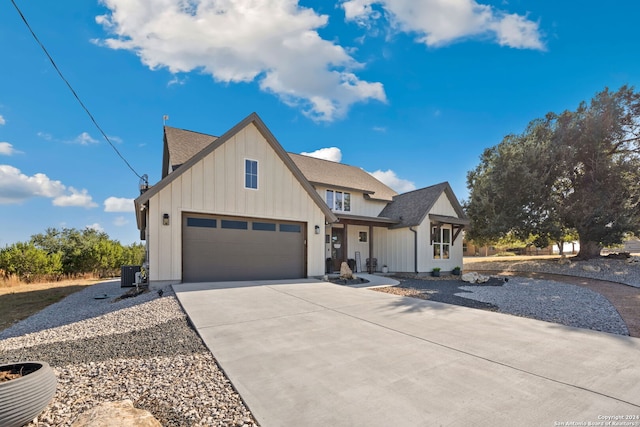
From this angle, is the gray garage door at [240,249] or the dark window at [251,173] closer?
the gray garage door at [240,249]

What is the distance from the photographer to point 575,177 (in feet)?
59.0

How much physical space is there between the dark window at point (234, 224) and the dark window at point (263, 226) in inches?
13.7

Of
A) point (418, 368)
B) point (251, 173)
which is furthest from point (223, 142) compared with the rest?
→ point (418, 368)

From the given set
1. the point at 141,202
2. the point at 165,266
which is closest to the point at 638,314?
Result: the point at 165,266

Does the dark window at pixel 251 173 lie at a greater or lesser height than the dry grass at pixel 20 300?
greater

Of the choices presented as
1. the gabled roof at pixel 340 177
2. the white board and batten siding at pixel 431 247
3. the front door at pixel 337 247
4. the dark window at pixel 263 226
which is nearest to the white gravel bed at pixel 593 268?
the white board and batten siding at pixel 431 247

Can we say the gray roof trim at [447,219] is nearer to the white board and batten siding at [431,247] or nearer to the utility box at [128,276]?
the white board and batten siding at [431,247]

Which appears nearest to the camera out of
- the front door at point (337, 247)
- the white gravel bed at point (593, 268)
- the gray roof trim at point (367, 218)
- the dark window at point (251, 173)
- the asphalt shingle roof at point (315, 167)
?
the dark window at point (251, 173)

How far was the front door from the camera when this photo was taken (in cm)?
1588

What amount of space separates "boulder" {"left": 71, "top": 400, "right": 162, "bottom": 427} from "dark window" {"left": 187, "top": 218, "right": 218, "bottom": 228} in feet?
26.1

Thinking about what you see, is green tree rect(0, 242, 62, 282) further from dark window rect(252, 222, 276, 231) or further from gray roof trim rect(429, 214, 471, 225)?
gray roof trim rect(429, 214, 471, 225)

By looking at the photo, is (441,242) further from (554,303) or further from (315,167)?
(554,303)

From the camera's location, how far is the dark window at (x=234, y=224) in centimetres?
1058

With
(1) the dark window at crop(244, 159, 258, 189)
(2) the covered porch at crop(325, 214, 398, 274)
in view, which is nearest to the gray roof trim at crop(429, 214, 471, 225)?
(2) the covered porch at crop(325, 214, 398, 274)
